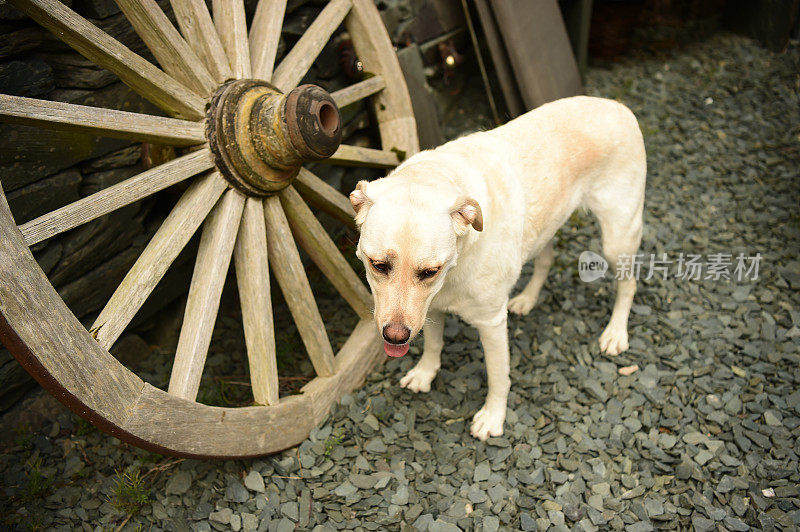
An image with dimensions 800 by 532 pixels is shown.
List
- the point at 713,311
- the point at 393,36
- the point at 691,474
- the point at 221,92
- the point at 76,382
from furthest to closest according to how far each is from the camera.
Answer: the point at 393,36 < the point at 713,311 < the point at 691,474 < the point at 221,92 < the point at 76,382

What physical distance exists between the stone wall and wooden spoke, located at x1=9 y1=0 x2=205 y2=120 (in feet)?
1.10

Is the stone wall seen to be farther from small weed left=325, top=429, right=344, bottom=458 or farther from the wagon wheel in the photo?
small weed left=325, top=429, right=344, bottom=458

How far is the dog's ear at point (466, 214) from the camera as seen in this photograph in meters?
2.15

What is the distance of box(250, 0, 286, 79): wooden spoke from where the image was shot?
2732mm

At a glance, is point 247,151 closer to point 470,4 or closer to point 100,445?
point 100,445

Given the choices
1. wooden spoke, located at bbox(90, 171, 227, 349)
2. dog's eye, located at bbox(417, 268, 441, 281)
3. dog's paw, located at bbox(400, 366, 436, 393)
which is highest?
wooden spoke, located at bbox(90, 171, 227, 349)

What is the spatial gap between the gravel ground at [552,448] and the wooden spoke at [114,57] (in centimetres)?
167

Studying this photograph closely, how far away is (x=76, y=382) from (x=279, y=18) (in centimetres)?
188

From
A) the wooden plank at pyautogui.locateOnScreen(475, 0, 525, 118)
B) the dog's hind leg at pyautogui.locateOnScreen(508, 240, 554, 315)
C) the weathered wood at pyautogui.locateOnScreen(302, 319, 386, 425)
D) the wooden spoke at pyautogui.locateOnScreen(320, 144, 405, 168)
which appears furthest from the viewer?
the wooden plank at pyautogui.locateOnScreen(475, 0, 525, 118)

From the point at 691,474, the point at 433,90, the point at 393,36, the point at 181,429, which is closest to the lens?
the point at 181,429

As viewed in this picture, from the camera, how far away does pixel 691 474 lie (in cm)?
279

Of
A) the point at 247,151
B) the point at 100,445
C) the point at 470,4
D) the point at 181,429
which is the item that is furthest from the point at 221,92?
the point at 470,4

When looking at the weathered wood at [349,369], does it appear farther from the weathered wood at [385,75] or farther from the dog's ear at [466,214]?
the dog's ear at [466,214]

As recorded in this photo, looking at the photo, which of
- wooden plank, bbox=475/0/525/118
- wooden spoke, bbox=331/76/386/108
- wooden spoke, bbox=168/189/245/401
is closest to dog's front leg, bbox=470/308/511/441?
wooden spoke, bbox=168/189/245/401
